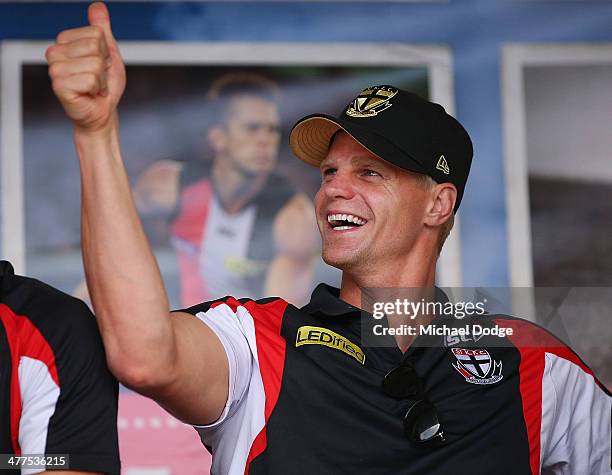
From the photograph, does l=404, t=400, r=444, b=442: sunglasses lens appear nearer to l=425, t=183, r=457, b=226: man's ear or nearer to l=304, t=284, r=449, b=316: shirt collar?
l=304, t=284, r=449, b=316: shirt collar

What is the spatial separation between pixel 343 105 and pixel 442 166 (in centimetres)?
81

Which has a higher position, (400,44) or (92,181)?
(400,44)

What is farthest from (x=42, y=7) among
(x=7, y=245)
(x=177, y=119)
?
(x=7, y=245)

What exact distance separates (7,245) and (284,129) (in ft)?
2.43

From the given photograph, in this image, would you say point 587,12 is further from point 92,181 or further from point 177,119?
point 92,181

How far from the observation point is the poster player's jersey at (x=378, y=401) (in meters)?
1.65

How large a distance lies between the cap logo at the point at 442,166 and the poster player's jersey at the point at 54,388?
0.77 m

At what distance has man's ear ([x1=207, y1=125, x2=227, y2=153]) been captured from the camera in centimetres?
266

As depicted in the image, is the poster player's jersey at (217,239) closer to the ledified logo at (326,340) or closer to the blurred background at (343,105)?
the blurred background at (343,105)

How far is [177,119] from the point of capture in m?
2.66

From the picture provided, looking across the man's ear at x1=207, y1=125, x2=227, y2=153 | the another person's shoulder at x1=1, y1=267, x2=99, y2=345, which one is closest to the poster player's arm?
the man's ear at x1=207, y1=125, x2=227, y2=153

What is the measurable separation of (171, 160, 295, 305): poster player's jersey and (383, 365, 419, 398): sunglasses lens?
3.19 feet

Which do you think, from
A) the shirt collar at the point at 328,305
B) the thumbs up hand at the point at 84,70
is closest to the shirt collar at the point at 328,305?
the shirt collar at the point at 328,305

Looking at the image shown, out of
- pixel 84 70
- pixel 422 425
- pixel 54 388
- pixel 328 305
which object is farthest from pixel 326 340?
pixel 84 70
